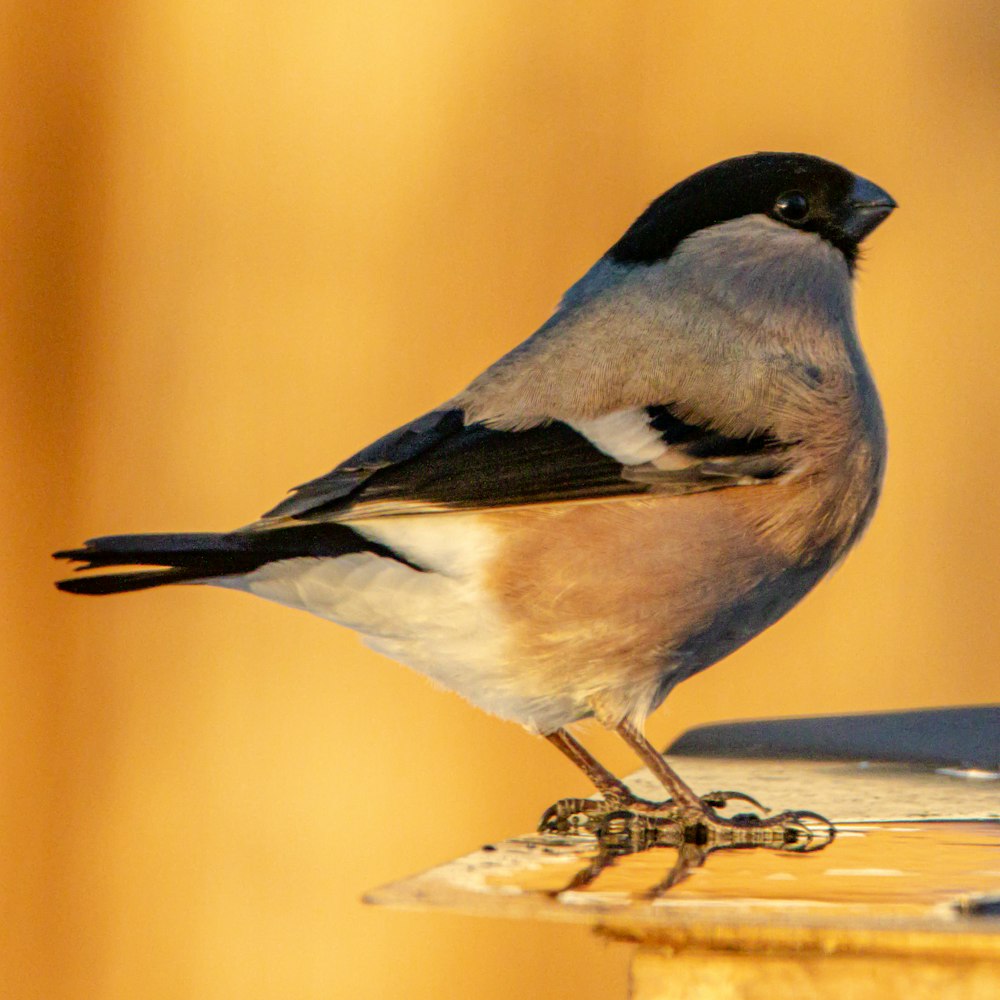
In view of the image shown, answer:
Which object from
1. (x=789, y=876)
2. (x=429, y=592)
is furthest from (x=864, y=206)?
(x=789, y=876)

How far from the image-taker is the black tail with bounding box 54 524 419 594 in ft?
7.36

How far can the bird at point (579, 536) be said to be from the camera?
2.35 m

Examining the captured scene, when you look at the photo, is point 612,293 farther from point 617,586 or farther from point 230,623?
point 230,623

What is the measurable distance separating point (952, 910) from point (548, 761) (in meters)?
2.17

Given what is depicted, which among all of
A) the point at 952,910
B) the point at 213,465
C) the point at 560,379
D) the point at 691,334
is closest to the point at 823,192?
the point at 691,334

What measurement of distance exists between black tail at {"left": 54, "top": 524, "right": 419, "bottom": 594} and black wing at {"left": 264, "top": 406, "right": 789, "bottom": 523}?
0.15 ft

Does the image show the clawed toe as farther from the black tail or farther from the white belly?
the black tail

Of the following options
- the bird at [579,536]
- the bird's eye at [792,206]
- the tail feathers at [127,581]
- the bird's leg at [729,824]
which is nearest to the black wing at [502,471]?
the bird at [579,536]

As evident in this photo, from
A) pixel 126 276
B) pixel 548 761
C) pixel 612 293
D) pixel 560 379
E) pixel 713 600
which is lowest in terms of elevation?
pixel 548 761

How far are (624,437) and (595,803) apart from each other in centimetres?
58

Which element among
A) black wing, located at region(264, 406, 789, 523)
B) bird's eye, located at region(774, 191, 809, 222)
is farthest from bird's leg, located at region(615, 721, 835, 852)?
bird's eye, located at region(774, 191, 809, 222)

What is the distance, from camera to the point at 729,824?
208 centimetres

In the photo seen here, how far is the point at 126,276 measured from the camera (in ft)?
11.7

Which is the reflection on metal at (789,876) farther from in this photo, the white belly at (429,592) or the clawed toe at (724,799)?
the white belly at (429,592)
